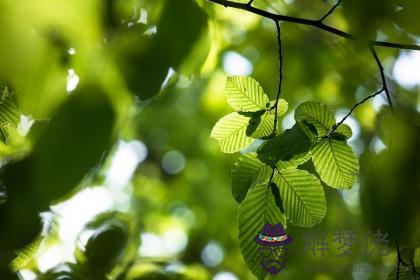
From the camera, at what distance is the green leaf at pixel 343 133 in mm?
510

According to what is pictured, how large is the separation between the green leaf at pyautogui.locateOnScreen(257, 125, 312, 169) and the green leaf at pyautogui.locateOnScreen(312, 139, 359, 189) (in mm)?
34

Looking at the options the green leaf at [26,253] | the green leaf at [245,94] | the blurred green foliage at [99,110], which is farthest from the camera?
the green leaf at [245,94]

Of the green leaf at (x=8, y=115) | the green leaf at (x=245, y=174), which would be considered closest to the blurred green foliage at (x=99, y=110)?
the green leaf at (x=8, y=115)

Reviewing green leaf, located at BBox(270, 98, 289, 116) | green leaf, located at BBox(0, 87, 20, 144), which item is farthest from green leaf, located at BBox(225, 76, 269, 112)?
green leaf, located at BBox(0, 87, 20, 144)

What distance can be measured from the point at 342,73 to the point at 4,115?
0.91m

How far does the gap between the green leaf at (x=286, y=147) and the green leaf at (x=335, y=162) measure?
3 centimetres

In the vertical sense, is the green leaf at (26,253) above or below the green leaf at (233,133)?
below

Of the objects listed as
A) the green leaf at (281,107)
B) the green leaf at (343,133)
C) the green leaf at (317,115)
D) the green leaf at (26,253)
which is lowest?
the green leaf at (26,253)

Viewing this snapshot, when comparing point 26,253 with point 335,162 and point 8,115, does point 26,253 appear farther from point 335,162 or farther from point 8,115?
point 335,162

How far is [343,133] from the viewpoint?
0.51 metres

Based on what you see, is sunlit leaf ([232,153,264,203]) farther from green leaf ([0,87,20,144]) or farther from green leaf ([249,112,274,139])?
green leaf ([0,87,20,144])

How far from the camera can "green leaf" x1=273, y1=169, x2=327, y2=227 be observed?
52 cm

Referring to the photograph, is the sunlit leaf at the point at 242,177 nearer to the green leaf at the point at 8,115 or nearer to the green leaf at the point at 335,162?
the green leaf at the point at 335,162

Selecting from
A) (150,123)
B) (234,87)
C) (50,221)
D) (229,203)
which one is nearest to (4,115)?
(50,221)
